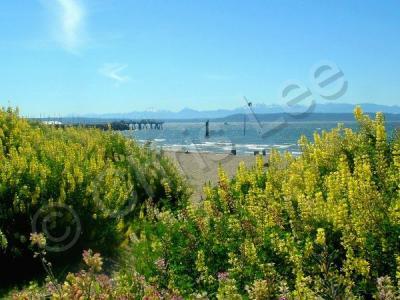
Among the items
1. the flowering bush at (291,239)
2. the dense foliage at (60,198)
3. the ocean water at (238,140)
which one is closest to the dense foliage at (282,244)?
the flowering bush at (291,239)

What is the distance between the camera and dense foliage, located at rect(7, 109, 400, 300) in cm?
400

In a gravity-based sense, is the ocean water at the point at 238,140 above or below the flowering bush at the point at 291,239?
below

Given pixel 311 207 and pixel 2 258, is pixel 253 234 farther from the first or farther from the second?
pixel 2 258

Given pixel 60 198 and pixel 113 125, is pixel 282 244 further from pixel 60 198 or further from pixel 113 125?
pixel 113 125

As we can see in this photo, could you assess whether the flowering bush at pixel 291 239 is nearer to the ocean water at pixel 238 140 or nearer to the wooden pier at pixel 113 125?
the ocean water at pixel 238 140

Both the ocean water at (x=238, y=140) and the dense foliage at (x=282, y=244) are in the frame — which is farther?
the ocean water at (x=238, y=140)

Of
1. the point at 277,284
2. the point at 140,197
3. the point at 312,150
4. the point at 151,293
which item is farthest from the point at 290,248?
the point at 140,197

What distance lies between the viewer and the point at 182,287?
15.0 feet

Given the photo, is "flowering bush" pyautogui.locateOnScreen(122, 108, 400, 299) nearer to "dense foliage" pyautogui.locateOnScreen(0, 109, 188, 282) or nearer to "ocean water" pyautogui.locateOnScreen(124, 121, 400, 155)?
"dense foliage" pyautogui.locateOnScreen(0, 109, 188, 282)

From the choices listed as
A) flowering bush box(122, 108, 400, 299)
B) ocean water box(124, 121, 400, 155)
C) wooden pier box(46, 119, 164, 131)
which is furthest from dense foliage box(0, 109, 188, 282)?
wooden pier box(46, 119, 164, 131)

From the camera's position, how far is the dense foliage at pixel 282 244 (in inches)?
157

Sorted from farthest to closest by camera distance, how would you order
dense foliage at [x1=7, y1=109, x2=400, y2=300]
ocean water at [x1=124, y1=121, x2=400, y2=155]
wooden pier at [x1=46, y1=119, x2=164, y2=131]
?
ocean water at [x1=124, y1=121, x2=400, y2=155], wooden pier at [x1=46, y1=119, x2=164, y2=131], dense foliage at [x1=7, y1=109, x2=400, y2=300]

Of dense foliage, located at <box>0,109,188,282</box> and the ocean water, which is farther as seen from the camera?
the ocean water

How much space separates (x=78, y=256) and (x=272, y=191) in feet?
11.1
